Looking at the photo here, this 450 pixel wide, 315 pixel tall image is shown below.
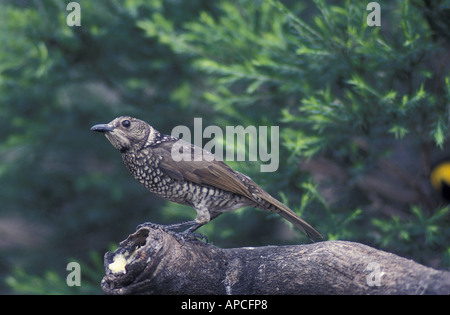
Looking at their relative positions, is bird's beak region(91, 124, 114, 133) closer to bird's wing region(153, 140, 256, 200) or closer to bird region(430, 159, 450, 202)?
bird's wing region(153, 140, 256, 200)

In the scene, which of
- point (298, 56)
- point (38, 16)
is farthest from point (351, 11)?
point (38, 16)

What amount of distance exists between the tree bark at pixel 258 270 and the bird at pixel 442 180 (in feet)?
5.61

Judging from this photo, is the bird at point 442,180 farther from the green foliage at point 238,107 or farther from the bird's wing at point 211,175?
the bird's wing at point 211,175

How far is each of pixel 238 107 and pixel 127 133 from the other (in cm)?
197

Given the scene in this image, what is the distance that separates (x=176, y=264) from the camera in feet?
7.36

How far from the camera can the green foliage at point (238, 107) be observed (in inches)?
125

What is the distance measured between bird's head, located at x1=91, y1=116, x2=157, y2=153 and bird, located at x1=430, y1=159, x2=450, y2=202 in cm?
233

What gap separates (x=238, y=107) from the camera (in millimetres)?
4207

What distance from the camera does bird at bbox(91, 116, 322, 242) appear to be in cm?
240

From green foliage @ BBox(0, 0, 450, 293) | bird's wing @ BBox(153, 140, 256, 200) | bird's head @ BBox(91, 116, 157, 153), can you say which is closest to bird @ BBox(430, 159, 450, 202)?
green foliage @ BBox(0, 0, 450, 293)

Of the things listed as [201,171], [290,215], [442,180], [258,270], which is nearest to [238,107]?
[442,180]

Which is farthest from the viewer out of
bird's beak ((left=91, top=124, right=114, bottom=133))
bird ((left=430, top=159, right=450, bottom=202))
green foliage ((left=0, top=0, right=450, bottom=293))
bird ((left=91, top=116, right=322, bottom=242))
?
bird ((left=430, top=159, right=450, bottom=202))
